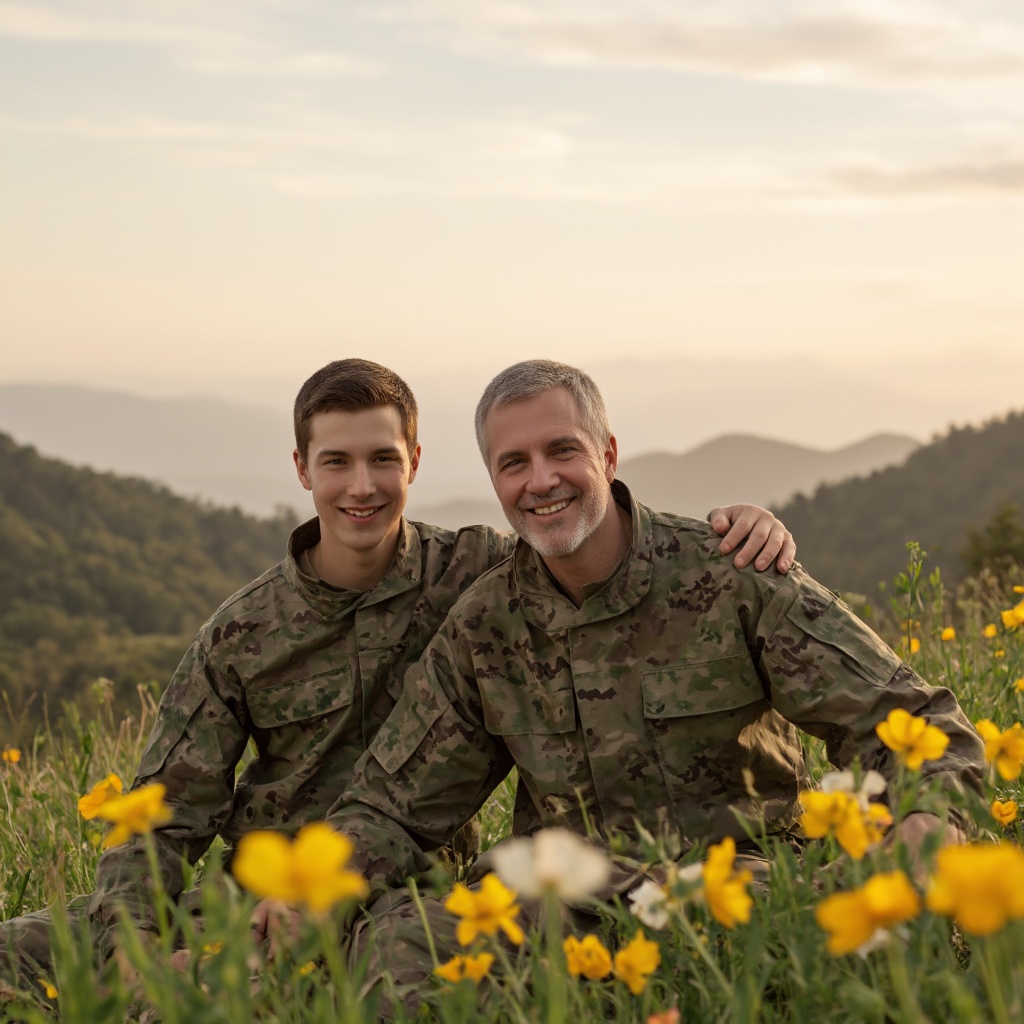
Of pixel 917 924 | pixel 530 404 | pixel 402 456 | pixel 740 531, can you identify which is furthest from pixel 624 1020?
pixel 402 456

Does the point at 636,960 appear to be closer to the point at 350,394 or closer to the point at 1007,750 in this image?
the point at 1007,750

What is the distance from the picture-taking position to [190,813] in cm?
370

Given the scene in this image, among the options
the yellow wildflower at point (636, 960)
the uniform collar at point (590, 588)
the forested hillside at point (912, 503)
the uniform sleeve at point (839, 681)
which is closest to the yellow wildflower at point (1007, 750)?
the yellow wildflower at point (636, 960)

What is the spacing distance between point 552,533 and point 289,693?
107 cm

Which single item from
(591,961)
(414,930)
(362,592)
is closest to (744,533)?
(362,592)

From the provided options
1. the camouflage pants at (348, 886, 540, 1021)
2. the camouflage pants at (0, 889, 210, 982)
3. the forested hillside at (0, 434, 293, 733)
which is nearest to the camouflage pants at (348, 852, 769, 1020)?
the camouflage pants at (348, 886, 540, 1021)

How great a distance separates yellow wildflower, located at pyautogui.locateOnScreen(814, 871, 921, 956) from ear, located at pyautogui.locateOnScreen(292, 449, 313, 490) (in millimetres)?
2831

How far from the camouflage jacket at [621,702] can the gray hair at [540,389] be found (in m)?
0.28

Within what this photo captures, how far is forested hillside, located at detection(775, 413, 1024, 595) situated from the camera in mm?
43469

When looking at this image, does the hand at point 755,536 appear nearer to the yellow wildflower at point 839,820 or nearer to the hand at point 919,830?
the hand at point 919,830

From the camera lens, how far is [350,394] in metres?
3.81

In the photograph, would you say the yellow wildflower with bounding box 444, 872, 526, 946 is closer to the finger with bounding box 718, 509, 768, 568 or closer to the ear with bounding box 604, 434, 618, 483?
the finger with bounding box 718, 509, 768, 568

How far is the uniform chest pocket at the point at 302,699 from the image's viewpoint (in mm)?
3805

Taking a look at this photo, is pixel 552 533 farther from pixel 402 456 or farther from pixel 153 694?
pixel 153 694
